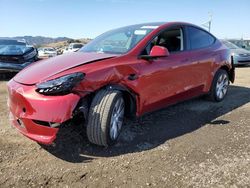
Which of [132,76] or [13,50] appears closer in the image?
[132,76]

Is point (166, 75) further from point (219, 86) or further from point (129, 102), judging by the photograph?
point (219, 86)

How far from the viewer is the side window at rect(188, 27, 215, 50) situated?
5.58 meters

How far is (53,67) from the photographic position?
156 inches

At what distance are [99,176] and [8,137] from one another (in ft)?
5.77

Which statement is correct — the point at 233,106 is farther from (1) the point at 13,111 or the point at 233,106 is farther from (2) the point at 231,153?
(1) the point at 13,111

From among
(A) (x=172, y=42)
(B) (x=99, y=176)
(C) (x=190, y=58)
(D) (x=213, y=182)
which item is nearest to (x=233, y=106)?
(C) (x=190, y=58)

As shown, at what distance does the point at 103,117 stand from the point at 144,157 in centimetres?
67

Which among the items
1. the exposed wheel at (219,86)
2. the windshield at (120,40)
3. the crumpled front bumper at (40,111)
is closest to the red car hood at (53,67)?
the crumpled front bumper at (40,111)

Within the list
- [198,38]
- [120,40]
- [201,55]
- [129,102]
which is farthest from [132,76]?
[198,38]

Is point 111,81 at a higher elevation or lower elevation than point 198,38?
lower

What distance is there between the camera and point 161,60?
4637 mm

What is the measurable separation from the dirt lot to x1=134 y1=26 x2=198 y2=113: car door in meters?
0.43

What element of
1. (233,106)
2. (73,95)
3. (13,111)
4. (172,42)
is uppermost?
(172,42)

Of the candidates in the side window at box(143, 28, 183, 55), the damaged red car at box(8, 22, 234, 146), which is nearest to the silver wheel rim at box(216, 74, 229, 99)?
the damaged red car at box(8, 22, 234, 146)
